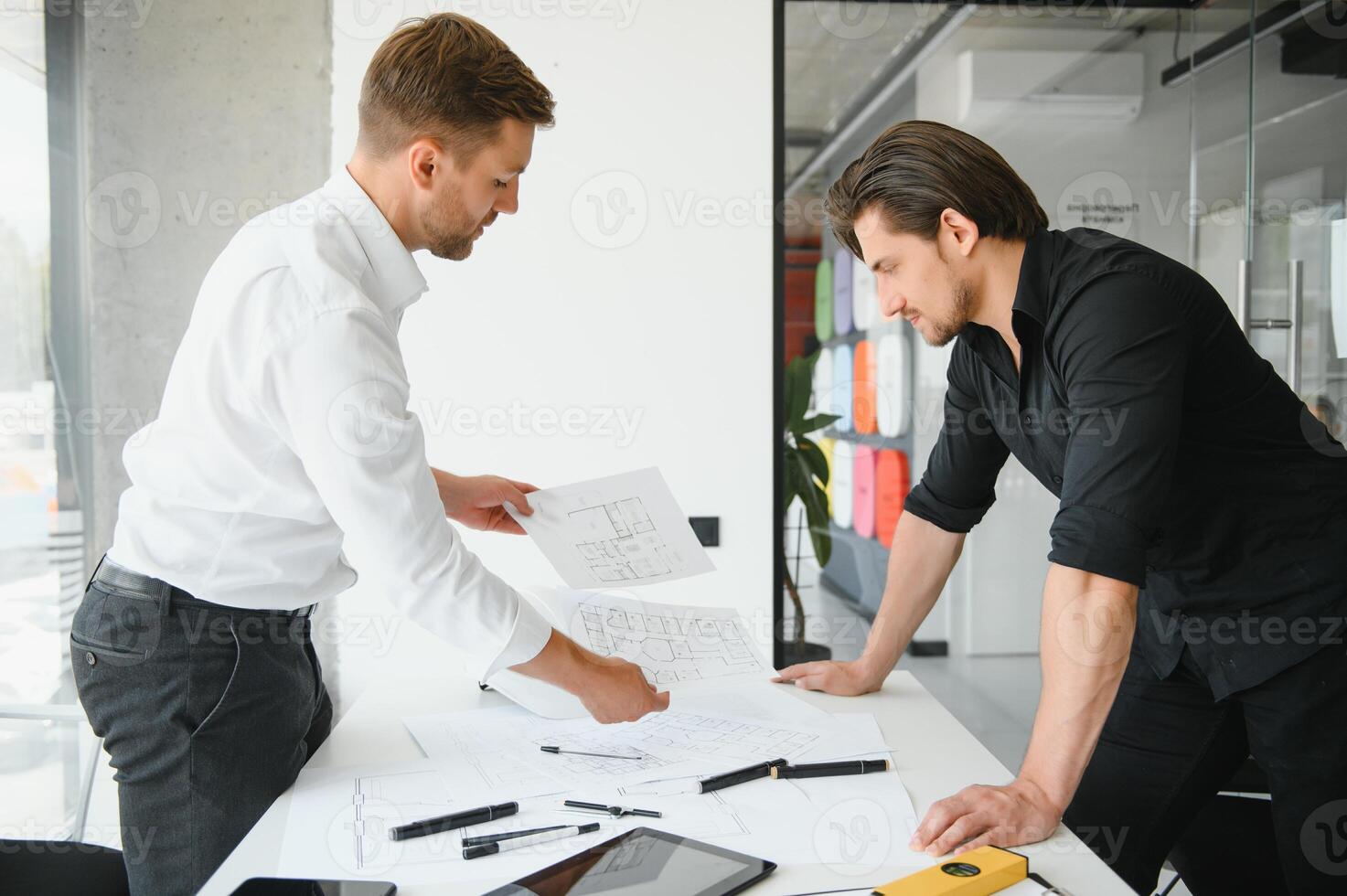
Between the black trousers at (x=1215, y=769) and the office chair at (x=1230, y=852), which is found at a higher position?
the black trousers at (x=1215, y=769)

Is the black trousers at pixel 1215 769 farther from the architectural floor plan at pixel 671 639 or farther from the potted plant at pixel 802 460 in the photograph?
the potted plant at pixel 802 460

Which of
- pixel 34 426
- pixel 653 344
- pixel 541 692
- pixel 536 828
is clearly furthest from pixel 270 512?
pixel 34 426

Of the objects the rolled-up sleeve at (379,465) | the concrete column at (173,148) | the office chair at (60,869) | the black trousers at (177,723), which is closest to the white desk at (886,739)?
the black trousers at (177,723)

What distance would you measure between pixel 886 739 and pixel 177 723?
0.92 metres

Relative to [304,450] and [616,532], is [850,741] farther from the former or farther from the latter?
[304,450]

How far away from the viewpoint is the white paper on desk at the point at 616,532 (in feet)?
4.77

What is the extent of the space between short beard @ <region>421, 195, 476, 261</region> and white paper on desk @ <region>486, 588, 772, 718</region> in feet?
1.67

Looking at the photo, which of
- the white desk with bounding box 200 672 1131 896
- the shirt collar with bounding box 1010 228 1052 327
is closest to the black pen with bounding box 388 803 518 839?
the white desk with bounding box 200 672 1131 896

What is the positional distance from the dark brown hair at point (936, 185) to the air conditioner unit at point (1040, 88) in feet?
4.63

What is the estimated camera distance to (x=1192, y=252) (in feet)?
9.31

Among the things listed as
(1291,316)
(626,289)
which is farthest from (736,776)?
(1291,316)

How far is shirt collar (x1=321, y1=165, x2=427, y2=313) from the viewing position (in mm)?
1337

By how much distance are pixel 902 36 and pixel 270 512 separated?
7.36ft

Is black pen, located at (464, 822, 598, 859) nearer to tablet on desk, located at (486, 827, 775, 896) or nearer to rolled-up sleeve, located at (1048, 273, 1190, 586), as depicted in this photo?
tablet on desk, located at (486, 827, 775, 896)
